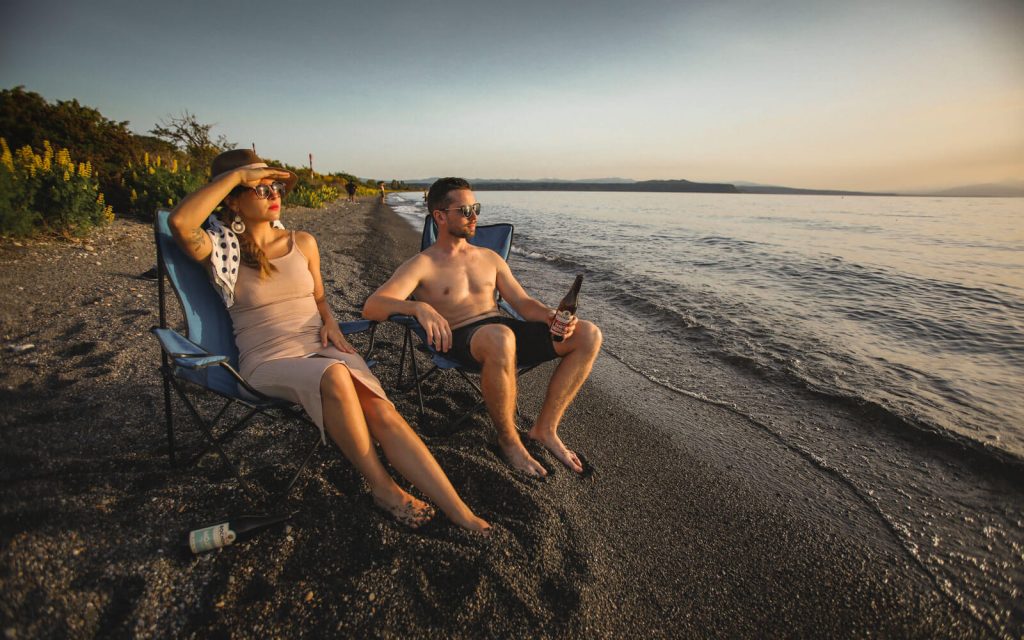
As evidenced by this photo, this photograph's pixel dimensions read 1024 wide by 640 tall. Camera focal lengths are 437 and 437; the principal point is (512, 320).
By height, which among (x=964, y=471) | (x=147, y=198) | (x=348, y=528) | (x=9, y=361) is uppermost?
(x=147, y=198)

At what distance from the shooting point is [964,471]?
310 cm

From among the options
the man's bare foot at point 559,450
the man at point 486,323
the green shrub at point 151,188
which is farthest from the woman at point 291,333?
the green shrub at point 151,188

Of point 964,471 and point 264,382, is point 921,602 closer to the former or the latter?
point 964,471

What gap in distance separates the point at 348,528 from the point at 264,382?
0.88 metres

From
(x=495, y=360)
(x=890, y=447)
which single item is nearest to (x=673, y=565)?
(x=495, y=360)

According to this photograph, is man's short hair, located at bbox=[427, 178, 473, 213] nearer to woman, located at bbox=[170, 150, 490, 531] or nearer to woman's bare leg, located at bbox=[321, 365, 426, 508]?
woman, located at bbox=[170, 150, 490, 531]

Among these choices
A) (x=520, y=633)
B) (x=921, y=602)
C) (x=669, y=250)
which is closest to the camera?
(x=520, y=633)

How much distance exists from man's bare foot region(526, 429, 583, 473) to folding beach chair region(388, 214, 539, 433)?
0.45 m

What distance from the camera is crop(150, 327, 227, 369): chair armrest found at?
6.46 ft

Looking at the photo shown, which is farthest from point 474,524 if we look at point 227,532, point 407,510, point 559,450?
point 227,532

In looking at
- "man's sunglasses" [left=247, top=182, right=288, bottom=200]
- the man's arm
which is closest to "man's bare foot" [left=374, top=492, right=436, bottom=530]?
the man's arm

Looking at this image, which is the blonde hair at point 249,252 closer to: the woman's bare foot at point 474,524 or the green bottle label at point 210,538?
the green bottle label at point 210,538

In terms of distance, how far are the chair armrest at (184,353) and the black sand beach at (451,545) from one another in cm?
73

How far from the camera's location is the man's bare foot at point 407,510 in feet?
6.85
